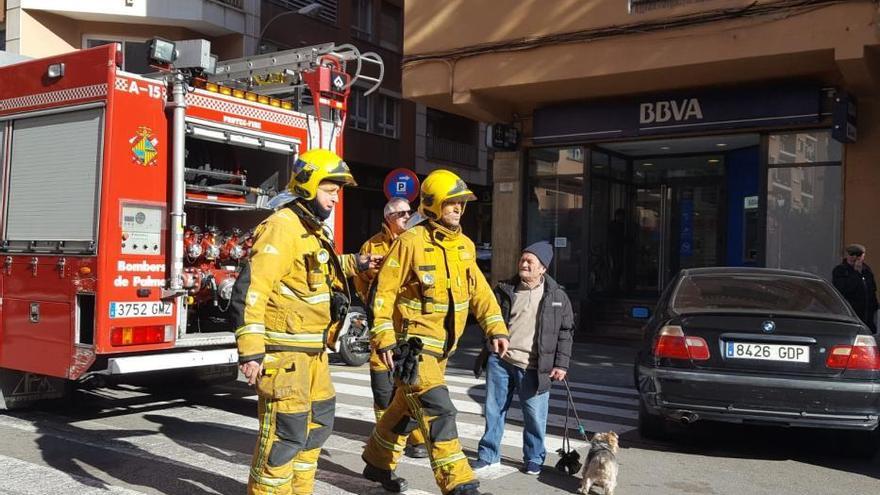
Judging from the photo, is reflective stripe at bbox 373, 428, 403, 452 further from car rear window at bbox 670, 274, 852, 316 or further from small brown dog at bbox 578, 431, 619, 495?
car rear window at bbox 670, 274, 852, 316

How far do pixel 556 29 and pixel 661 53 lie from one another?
6.08ft

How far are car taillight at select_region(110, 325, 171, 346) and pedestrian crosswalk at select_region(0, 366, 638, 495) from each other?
30.3 inches

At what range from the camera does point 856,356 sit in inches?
237

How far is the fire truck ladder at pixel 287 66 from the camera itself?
8.61 meters

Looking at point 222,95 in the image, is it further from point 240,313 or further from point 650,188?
point 650,188

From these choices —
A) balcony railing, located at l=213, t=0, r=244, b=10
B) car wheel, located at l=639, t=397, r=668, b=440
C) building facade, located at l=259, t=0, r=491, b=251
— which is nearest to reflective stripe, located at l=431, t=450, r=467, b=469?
car wheel, located at l=639, t=397, r=668, b=440

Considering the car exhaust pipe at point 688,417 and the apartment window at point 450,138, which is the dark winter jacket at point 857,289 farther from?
the apartment window at point 450,138

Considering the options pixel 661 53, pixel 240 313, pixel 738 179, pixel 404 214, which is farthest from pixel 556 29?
pixel 240 313

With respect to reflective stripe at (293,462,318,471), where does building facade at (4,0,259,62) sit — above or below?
above

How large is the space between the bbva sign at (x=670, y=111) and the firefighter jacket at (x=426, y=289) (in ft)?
32.0

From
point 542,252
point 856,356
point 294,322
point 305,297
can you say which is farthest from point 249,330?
point 856,356

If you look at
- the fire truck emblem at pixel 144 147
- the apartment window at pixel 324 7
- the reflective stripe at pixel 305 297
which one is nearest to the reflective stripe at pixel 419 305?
the reflective stripe at pixel 305 297

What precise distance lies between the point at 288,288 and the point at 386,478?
5.20 feet

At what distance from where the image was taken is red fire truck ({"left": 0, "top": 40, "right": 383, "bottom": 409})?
6.70 metres
